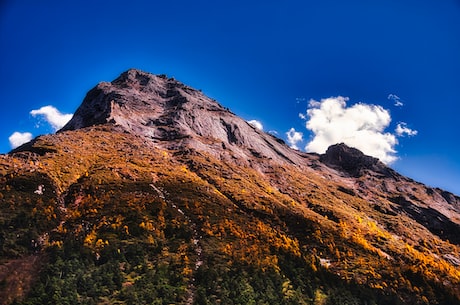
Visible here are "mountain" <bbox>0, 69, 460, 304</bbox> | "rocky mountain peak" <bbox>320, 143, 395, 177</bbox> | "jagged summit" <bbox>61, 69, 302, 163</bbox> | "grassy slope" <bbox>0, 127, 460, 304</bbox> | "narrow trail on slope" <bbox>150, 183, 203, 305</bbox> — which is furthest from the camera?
"rocky mountain peak" <bbox>320, 143, 395, 177</bbox>

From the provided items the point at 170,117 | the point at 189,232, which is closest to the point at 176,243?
the point at 189,232

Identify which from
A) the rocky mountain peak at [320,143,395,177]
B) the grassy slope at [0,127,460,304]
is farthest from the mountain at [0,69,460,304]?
the rocky mountain peak at [320,143,395,177]

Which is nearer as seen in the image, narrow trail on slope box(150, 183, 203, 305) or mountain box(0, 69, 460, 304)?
mountain box(0, 69, 460, 304)

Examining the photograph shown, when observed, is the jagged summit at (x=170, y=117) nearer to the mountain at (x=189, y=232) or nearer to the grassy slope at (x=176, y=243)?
the mountain at (x=189, y=232)

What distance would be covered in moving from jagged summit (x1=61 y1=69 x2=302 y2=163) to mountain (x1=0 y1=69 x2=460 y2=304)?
7.69 ft

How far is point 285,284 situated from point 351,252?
18.9 metres

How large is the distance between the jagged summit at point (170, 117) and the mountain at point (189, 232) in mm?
2344

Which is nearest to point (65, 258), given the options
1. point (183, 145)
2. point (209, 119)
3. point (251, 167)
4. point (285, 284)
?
point (285, 284)

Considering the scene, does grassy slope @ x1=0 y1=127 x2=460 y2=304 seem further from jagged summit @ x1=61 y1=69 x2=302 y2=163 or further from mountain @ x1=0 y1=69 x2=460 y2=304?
jagged summit @ x1=61 y1=69 x2=302 y2=163

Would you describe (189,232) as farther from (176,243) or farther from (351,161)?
(351,161)

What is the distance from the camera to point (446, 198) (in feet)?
451

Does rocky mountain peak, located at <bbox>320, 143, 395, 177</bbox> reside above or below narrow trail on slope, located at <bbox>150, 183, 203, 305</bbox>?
above

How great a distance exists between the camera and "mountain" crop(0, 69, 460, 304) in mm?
36156

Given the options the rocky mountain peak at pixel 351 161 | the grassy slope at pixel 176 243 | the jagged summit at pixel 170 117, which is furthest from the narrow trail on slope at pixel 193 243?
the rocky mountain peak at pixel 351 161
